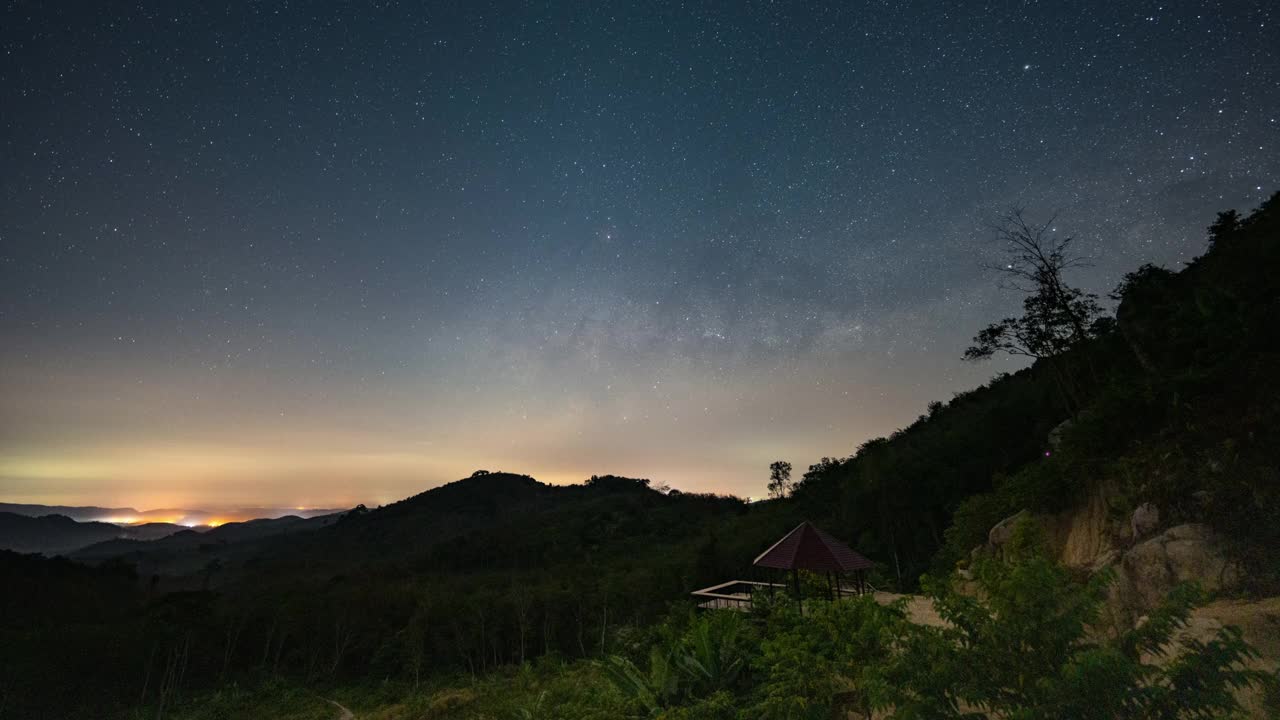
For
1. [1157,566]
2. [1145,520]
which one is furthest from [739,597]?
[1157,566]

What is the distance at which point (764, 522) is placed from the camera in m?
37.2

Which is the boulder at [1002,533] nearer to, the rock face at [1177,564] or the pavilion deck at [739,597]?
the pavilion deck at [739,597]

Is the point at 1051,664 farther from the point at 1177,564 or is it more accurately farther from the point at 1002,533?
the point at 1002,533

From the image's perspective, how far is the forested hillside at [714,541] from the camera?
32.7 ft

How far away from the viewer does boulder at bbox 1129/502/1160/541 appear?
9.68 m

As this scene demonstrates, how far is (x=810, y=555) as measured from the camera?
13.2 m

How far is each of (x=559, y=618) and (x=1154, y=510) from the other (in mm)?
36632

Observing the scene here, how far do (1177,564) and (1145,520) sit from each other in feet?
6.81

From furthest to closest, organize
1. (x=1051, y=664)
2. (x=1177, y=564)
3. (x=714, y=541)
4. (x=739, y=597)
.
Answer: (x=714, y=541)
(x=739, y=597)
(x=1177, y=564)
(x=1051, y=664)

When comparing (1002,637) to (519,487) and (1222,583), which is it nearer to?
(1222,583)

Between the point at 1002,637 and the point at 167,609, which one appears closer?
the point at 1002,637

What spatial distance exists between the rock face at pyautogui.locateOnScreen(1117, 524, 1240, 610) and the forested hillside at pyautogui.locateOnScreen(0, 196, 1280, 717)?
312 millimetres

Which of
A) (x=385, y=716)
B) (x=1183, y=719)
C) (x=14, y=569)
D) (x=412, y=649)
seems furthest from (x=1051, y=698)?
(x=14, y=569)

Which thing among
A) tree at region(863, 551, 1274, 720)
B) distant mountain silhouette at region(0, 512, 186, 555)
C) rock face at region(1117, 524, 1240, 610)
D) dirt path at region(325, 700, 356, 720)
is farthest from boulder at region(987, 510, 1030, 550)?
distant mountain silhouette at region(0, 512, 186, 555)
